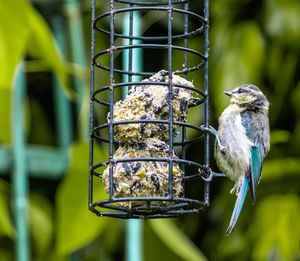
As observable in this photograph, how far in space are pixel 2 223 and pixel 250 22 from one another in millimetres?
1828

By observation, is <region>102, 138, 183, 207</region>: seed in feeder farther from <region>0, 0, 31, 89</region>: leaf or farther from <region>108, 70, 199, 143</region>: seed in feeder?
<region>0, 0, 31, 89</region>: leaf

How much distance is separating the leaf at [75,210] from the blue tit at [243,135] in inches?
26.8

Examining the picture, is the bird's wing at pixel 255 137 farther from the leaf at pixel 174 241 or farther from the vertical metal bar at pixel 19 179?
the vertical metal bar at pixel 19 179

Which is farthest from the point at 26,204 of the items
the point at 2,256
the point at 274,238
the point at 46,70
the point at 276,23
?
the point at 276,23

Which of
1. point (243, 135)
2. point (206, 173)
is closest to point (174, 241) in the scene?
point (243, 135)

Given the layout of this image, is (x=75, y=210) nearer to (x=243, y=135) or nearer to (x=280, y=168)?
(x=243, y=135)

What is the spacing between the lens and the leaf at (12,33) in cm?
432

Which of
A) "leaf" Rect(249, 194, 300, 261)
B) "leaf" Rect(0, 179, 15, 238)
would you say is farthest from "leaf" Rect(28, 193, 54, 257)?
"leaf" Rect(249, 194, 300, 261)

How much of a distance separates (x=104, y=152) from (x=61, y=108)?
66 centimetres

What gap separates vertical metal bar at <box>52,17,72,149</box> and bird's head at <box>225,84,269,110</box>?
1.47m

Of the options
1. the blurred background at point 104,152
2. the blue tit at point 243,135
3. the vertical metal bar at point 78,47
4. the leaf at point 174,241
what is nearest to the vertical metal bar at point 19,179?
the blurred background at point 104,152

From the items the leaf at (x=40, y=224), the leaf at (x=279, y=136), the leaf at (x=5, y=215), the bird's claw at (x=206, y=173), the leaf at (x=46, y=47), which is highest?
the leaf at (x=46, y=47)

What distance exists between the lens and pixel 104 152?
507 centimetres

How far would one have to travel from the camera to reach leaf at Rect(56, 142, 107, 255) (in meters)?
4.80
